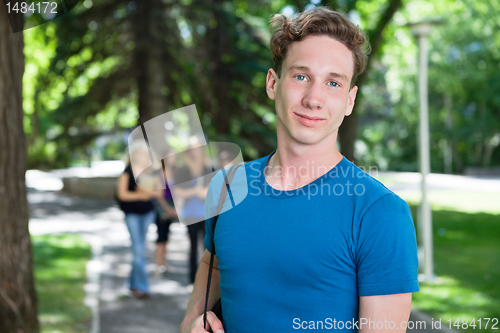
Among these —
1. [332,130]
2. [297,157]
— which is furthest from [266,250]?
[332,130]

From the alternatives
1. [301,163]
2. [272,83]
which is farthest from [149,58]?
[301,163]

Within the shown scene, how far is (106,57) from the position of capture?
1480cm

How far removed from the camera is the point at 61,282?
24.2ft

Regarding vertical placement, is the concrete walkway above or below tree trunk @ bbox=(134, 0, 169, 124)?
below

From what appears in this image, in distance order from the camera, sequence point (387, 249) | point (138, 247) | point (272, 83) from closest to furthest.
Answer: point (387, 249), point (272, 83), point (138, 247)

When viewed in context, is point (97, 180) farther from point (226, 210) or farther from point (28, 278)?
point (226, 210)

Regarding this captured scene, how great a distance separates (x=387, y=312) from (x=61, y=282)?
6869 mm

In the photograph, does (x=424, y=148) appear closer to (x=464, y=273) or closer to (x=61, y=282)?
(x=464, y=273)

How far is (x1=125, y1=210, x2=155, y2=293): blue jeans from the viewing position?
6.65 m

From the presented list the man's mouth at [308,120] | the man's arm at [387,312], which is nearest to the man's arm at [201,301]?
the man's arm at [387,312]

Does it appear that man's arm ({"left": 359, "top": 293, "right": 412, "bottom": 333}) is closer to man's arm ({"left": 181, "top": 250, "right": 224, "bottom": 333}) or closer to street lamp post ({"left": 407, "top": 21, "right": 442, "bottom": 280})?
man's arm ({"left": 181, "top": 250, "right": 224, "bottom": 333})

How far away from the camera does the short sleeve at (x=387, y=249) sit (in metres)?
1.40

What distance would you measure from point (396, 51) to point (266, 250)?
85.7 ft

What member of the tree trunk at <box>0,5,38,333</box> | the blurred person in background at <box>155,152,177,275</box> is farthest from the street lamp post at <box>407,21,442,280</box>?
the tree trunk at <box>0,5,38,333</box>
